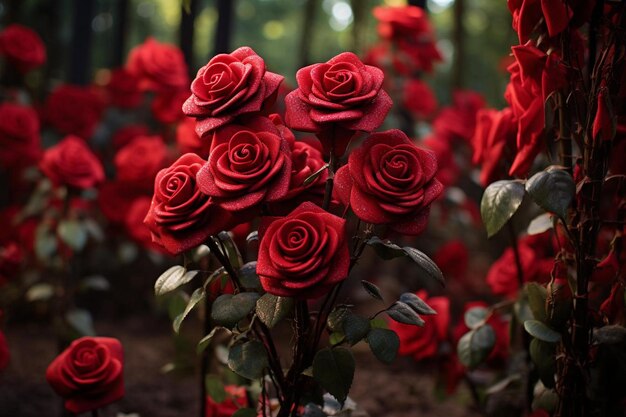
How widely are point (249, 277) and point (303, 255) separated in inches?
11.7

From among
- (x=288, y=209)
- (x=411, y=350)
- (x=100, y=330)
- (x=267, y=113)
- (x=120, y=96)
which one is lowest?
(x=100, y=330)

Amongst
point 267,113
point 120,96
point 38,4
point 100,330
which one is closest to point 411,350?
point 267,113

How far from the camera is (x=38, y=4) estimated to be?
5.78m

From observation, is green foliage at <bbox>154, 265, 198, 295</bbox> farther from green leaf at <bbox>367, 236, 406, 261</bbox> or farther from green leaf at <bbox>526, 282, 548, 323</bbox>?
green leaf at <bbox>526, 282, 548, 323</bbox>

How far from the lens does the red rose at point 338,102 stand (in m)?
1.16

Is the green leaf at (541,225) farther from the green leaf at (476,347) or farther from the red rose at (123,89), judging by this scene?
the red rose at (123,89)

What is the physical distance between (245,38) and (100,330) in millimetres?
7933

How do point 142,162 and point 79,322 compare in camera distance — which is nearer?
point 79,322

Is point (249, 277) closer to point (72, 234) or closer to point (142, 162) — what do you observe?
point (72, 234)

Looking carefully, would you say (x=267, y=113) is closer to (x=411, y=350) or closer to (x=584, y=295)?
(x=584, y=295)

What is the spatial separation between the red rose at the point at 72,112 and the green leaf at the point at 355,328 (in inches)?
95.6

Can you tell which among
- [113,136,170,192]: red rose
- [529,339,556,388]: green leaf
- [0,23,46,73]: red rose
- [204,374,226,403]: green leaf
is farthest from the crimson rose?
[0,23,46,73]: red rose

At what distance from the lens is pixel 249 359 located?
4.20 ft

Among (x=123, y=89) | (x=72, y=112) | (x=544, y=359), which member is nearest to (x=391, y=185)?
(x=544, y=359)
